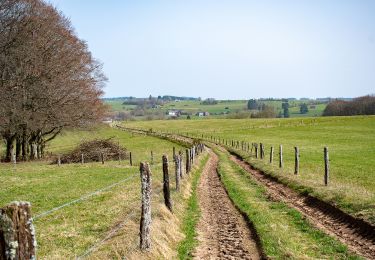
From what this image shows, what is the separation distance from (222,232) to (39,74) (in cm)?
3138

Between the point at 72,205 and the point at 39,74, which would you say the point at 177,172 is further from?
the point at 39,74

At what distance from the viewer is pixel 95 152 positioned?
149ft

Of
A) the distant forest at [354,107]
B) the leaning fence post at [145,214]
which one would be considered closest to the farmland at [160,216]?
the leaning fence post at [145,214]

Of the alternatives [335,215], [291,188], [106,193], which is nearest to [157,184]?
[106,193]

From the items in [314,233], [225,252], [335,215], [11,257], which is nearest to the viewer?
[11,257]

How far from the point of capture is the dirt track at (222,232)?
10.9m

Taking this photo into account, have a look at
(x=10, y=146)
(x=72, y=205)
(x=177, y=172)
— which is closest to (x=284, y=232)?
(x=177, y=172)

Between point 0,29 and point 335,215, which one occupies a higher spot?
point 0,29

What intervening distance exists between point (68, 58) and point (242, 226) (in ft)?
108

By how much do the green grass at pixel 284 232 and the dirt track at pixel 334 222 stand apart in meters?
0.38

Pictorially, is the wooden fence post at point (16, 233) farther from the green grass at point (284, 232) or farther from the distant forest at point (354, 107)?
→ the distant forest at point (354, 107)

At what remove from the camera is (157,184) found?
2006 centimetres

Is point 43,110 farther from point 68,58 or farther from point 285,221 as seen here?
point 285,221

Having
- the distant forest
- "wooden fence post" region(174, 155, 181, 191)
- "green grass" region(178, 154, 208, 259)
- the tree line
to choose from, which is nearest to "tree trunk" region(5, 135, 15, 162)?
the tree line
